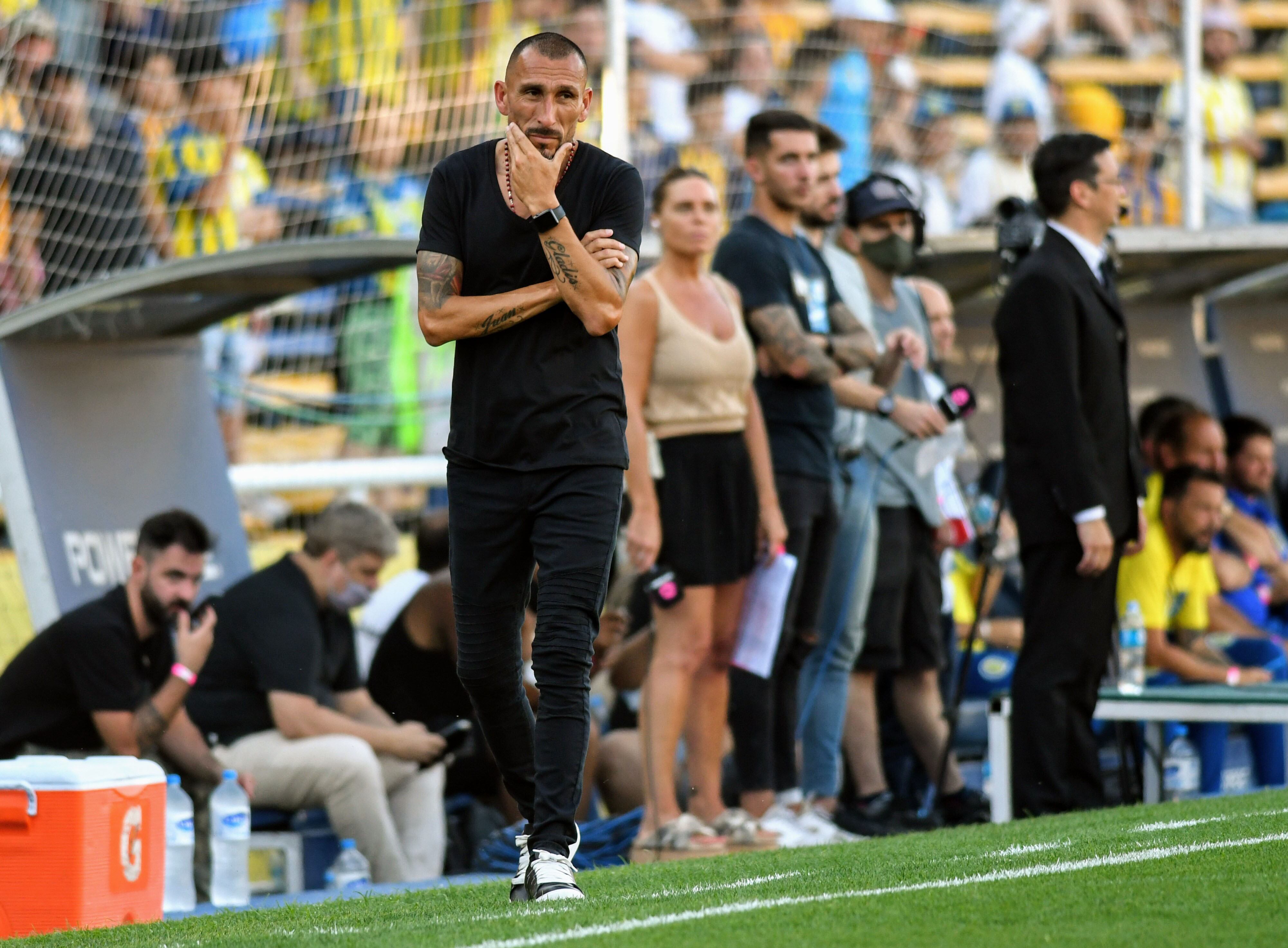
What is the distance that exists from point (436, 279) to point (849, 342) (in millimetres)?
3074

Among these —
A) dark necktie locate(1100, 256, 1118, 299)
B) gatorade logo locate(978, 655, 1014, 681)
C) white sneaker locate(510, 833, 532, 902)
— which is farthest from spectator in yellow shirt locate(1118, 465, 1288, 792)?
white sneaker locate(510, 833, 532, 902)

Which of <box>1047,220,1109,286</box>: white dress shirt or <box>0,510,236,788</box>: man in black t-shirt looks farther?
<box>1047,220,1109,286</box>: white dress shirt

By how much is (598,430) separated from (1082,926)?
1.55 m

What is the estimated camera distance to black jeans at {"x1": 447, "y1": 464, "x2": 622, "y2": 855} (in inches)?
176

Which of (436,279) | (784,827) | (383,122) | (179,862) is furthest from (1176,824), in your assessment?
(383,122)

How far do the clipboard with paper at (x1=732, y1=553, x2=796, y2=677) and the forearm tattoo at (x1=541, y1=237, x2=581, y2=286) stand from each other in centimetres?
264

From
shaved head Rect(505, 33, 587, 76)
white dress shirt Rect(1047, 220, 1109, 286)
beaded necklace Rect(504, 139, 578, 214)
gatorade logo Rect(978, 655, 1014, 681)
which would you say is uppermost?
shaved head Rect(505, 33, 587, 76)

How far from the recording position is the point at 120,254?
8914 millimetres

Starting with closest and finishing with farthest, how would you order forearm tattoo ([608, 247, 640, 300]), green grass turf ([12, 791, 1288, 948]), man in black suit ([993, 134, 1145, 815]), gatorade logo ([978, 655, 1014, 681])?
green grass turf ([12, 791, 1288, 948]), forearm tattoo ([608, 247, 640, 300]), man in black suit ([993, 134, 1145, 815]), gatorade logo ([978, 655, 1014, 681])

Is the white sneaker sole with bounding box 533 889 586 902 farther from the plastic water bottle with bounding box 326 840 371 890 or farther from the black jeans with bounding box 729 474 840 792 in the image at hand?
the plastic water bottle with bounding box 326 840 371 890

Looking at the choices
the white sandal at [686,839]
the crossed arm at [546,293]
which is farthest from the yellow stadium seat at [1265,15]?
the crossed arm at [546,293]

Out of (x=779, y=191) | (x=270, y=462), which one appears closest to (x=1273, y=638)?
(x=779, y=191)

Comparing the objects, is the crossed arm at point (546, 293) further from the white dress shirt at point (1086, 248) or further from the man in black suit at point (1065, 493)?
the white dress shirt at point (1086, 248)

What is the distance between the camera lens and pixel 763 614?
6902 mm
